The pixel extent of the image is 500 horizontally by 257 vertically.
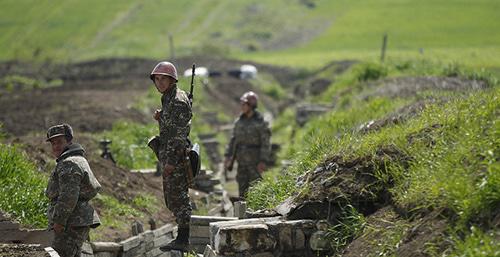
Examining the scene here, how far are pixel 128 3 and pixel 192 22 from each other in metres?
A: 11.4

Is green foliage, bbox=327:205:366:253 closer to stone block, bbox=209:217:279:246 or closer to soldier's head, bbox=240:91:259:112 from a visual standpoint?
stone block, bbox=209:217:279:246

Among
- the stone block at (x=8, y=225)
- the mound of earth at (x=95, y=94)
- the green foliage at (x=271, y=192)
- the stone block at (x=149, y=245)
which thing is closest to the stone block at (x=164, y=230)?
the stone block at (x=149, y=245)

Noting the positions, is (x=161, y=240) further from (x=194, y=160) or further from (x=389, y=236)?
(x=389, y=236)

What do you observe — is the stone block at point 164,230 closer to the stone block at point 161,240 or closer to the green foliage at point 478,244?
the stone block at point 161,240

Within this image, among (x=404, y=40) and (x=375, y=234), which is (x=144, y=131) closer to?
(x=375, y=234)

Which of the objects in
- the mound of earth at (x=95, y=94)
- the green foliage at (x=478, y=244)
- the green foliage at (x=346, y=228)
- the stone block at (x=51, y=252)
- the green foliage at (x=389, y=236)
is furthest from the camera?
the mound of earth at (x=95, y=94)

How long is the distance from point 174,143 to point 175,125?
0.59ft

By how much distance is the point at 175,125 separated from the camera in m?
9.52

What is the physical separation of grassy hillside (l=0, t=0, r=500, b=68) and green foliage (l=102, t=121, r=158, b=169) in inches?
1640

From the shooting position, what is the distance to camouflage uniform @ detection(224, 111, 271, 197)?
14531 mm

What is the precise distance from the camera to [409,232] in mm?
7363

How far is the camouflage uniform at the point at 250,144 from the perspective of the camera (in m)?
14.5

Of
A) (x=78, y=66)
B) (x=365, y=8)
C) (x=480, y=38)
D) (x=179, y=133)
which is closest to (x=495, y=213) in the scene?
(x=179, y=133)

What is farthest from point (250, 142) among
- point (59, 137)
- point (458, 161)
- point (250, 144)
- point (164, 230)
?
point (458, 161)
